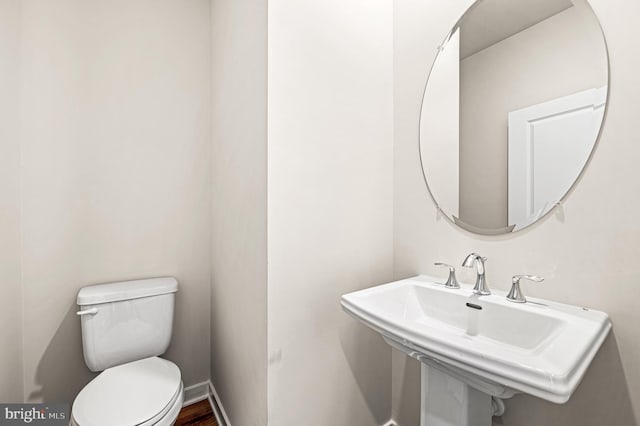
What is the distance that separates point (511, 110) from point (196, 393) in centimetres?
216

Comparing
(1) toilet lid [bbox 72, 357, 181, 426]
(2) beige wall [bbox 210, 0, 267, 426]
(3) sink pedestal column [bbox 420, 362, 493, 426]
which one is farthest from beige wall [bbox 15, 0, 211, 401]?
(3) sink pedestal column [bbox 420, 362, 493, 426]

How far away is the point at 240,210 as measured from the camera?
1261 millimetres

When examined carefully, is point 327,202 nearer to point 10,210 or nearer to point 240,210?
point 240,210

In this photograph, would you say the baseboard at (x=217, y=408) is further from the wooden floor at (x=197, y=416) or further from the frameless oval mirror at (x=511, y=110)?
the frameless oval mirror at (x=511, y=110)

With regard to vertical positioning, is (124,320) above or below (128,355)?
above

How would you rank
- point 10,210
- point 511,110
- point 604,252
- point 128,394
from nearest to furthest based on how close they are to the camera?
point 604,252 < point 511,110 < point 128,394 < point 10,210

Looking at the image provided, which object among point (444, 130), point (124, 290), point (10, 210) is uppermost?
point (444, 130)

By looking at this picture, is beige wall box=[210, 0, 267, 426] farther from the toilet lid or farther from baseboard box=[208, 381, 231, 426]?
the toilet lid

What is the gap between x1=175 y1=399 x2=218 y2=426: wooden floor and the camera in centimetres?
150

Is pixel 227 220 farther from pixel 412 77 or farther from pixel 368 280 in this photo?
pixel 412 77

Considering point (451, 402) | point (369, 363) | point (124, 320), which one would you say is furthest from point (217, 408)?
point (451, 402)

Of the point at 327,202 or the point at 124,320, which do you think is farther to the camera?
the point at 124,320

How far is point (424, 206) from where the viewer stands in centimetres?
124

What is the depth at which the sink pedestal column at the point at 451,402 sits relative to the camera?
2.68ft
